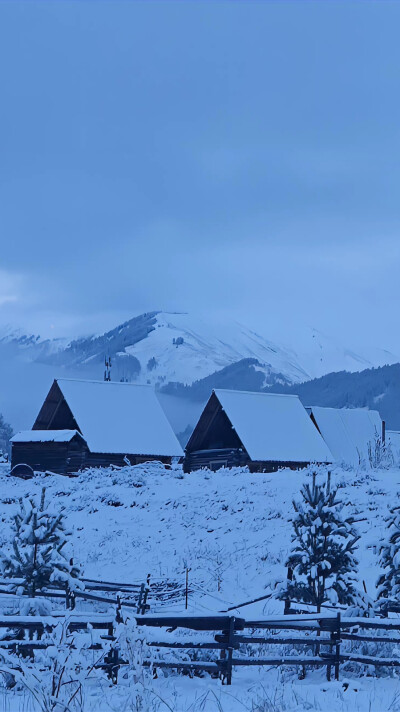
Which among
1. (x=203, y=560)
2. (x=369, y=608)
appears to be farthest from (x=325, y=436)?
(x=369, y=608)

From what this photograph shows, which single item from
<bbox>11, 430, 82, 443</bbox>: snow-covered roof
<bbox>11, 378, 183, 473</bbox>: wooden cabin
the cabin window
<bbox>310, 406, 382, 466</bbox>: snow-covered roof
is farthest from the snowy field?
<bbox>310, 406, 382, 466</bbox>: snow-covered roof

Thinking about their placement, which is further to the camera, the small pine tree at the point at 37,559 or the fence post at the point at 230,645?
the small pine tree at the point at 37,559

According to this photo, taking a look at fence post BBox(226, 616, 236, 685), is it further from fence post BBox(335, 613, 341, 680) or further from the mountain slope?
the mountain slope

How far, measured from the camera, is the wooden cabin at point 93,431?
160 ft

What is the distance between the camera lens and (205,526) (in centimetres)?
3108

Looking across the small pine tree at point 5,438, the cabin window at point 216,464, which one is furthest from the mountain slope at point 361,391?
the cabin window at point 216,464

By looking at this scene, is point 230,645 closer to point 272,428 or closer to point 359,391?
point 272,428

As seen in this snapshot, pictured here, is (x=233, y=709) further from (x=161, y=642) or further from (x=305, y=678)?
(x=305, y=678)

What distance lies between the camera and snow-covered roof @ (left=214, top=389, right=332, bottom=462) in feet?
157

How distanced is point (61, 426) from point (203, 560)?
2576cm

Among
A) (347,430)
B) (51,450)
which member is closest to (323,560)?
(51,450)

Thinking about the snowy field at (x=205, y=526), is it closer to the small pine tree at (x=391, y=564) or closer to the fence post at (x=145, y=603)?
the fence post at (x=145, y=603)

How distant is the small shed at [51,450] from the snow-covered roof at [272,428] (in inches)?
341

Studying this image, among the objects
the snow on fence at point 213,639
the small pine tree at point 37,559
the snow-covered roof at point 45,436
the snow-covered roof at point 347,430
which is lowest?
the snow on fence at point 213,639
